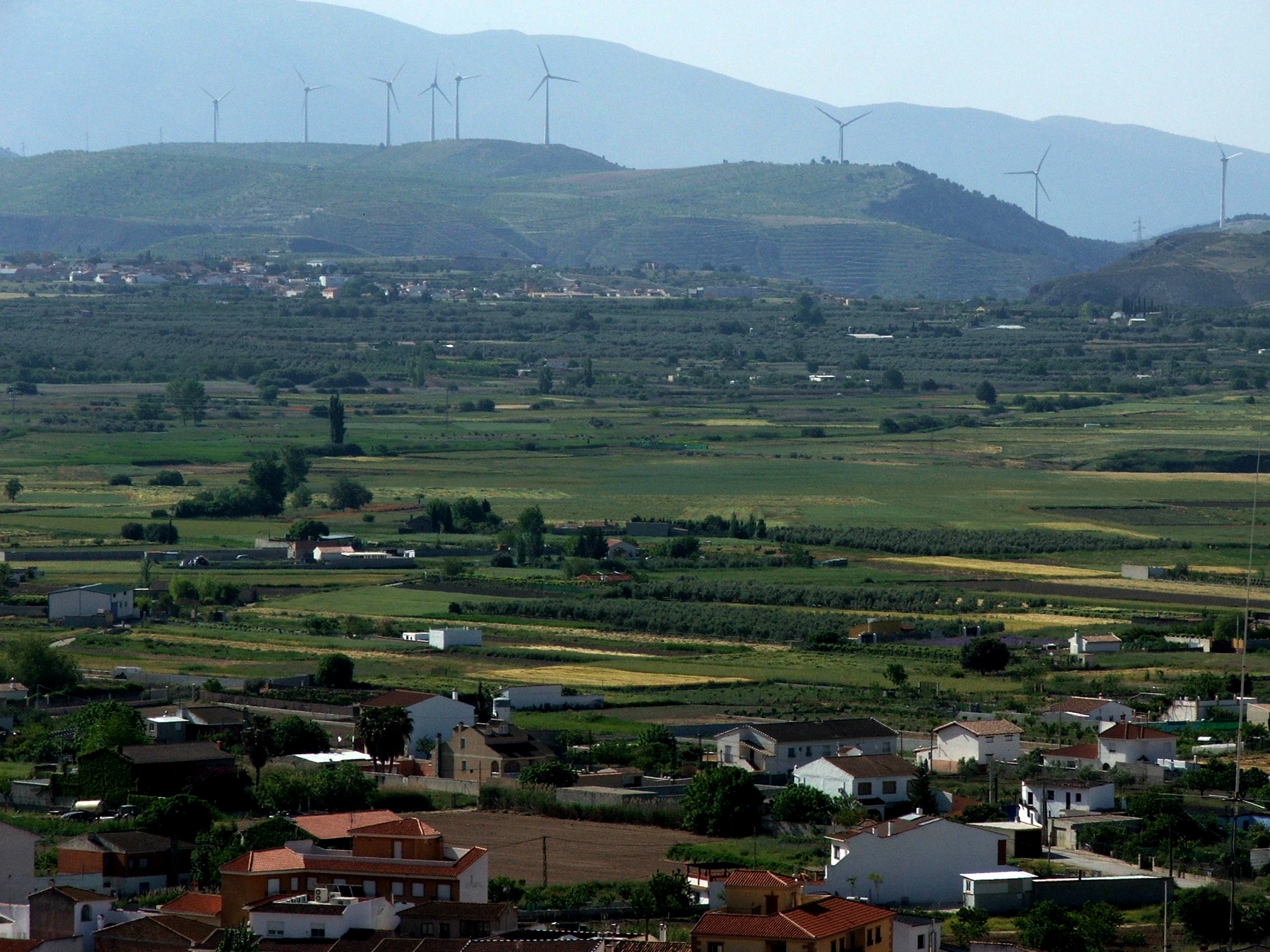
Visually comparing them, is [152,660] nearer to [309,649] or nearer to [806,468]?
[309,649]

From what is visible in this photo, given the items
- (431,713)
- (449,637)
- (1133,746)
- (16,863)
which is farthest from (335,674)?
(16,863)

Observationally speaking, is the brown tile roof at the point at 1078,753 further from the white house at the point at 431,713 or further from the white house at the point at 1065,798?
the white house at the point at 431,713

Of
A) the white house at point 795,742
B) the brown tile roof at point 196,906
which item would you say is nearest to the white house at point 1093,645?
the white house at point 795,742

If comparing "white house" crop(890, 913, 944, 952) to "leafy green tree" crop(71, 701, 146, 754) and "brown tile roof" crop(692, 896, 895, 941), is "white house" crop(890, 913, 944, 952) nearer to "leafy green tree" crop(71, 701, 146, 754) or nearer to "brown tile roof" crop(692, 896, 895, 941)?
"brown tile roof" crop(692, 896, 895, 941)

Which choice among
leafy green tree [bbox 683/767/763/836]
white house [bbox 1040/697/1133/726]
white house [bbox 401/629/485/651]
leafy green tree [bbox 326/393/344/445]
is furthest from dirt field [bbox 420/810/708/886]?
leafy green tree [bbox 326/393/344/445]

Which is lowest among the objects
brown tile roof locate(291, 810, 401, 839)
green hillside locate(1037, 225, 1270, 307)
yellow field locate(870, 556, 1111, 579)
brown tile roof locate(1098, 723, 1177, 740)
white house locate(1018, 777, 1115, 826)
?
yellow field locate(870, 556, 1111, 579)

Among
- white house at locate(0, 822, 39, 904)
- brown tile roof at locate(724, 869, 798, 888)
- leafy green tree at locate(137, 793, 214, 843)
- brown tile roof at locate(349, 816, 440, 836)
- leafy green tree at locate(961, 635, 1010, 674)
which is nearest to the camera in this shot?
brown tile roof at locate(724, 869, 798, 888)

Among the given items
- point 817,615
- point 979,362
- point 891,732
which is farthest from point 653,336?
point 891,732

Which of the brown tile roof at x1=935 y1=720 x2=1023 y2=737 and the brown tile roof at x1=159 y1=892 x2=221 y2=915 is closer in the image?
the brown tile roof at x1=159 y1=892 x2=221 y2=915
